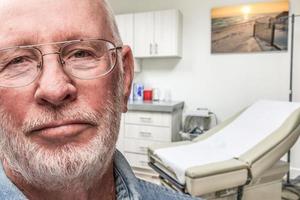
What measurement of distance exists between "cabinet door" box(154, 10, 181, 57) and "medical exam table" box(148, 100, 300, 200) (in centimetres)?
126

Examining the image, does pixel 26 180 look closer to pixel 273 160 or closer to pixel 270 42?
pixel 273 160

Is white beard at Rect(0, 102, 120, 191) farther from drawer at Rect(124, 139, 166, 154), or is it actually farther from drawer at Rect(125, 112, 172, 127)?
drawer at Rect(124, 139, 166, 154)

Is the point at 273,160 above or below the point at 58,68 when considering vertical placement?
below

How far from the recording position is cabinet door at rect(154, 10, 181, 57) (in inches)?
127

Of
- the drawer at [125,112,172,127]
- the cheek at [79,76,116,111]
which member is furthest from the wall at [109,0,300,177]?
the cheek at [79,76,116,111]

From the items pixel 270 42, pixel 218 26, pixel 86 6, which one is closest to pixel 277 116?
pixel 270 42

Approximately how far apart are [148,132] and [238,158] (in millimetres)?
1471

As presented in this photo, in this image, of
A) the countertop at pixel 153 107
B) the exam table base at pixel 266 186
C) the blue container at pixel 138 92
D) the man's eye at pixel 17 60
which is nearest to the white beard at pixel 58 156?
the man's eye at pixel 17 60

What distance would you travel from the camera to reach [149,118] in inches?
124

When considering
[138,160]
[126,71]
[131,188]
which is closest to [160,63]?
[138,160]

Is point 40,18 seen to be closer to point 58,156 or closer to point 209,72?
point 58,156

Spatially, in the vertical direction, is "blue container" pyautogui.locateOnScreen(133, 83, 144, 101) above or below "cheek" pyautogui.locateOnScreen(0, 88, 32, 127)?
below

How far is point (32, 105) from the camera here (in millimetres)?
559

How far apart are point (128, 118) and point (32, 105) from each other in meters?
2.73
